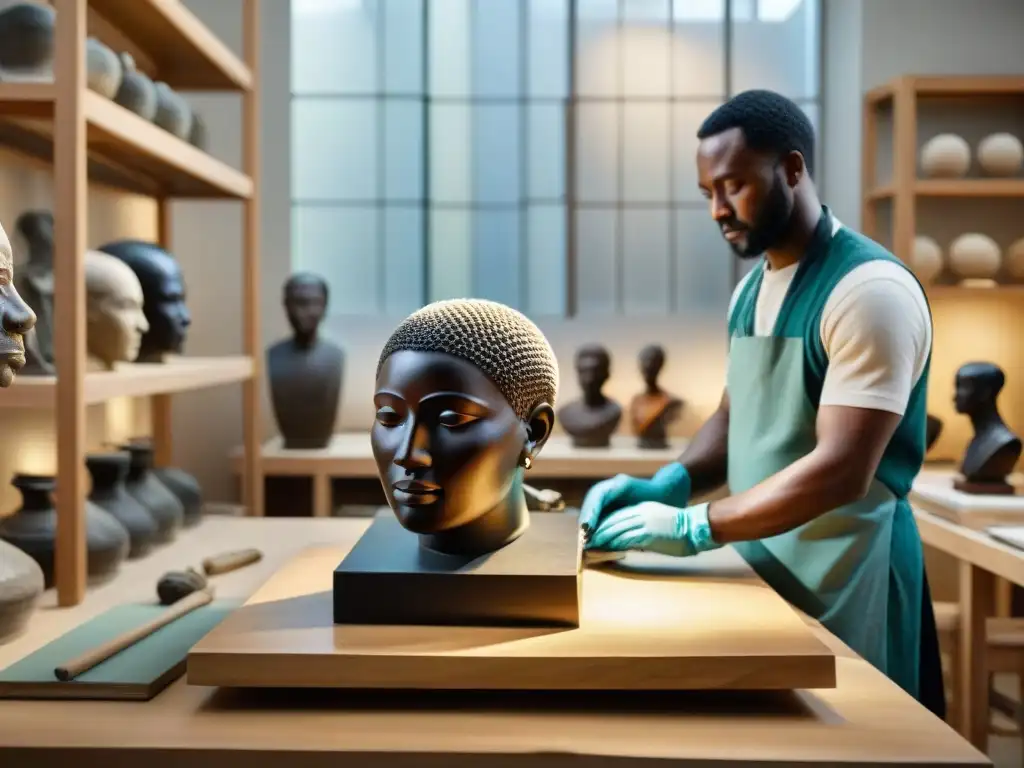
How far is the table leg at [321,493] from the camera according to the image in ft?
11.8

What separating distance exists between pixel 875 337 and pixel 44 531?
4.61 feet

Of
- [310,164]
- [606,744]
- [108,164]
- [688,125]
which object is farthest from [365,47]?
[606,744]

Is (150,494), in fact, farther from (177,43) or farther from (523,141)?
(523,141)

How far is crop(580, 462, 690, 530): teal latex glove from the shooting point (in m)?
1.76

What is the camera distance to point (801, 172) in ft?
5.63

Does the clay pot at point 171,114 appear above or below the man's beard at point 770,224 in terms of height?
above

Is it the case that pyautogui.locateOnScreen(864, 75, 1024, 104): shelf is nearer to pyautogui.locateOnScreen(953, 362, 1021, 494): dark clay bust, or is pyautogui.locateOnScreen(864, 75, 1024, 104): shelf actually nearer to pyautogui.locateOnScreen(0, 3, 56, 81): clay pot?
pyautogui.locateOnScreen(953, 362, 1021, 494): dark clay bust

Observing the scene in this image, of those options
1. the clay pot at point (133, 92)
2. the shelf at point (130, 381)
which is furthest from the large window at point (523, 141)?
the clay pot at point (133, 92)

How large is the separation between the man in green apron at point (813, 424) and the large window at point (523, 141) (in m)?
2.68

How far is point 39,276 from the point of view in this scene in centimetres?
205

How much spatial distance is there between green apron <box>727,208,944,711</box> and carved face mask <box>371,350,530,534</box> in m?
0.58

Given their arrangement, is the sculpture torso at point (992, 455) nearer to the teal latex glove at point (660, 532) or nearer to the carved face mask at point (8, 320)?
the teal latex glove at point (660, 532)

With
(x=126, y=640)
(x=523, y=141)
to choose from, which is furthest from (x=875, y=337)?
(x=523, y=141)

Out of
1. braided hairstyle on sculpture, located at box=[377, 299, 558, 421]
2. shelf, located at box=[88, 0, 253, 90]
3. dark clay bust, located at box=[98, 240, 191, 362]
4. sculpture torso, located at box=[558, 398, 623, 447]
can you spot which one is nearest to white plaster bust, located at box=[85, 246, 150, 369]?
dark clay bust, located at box=[98, 240, 191, 362]
